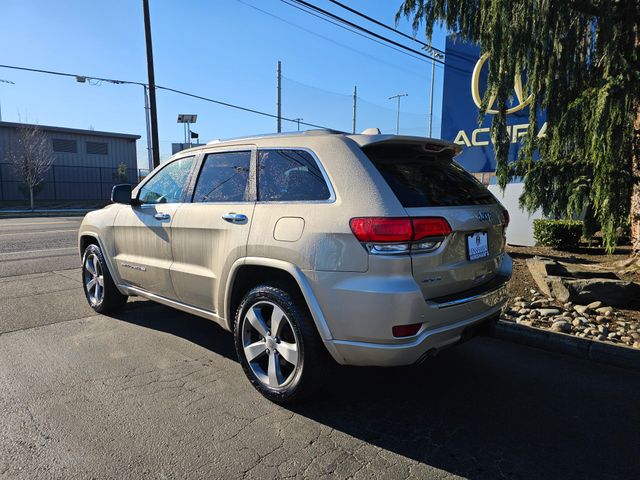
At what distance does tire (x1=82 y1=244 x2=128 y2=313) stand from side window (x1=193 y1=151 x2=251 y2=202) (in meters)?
1.92

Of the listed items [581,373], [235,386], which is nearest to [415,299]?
[235,386]

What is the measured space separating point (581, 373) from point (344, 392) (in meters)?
2.05

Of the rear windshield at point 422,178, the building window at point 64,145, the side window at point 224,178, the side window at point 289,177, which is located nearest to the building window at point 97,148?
the building window at point 64,145

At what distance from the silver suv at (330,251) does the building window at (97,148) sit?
118ft

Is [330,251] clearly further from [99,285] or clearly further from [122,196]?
[99,285]

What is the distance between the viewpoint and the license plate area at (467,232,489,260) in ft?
9.80

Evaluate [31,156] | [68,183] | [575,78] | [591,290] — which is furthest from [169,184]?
[68,183]

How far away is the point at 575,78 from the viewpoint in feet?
19.8

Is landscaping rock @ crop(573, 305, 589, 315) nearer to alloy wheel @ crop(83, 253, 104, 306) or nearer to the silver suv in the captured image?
the silver suv

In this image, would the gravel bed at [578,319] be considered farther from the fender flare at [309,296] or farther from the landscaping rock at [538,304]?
the fender flare at [309,296]

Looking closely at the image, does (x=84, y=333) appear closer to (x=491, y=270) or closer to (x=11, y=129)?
(x=491, y=270)

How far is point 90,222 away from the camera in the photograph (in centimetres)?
524

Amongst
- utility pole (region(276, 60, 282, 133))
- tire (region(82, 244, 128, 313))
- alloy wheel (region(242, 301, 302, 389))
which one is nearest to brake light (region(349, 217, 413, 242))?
alloy wheel (region(242, 301, 302, 389))

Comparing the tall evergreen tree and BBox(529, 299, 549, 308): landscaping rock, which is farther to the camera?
BBox(529, 299, 549, 308): landscaping rock
